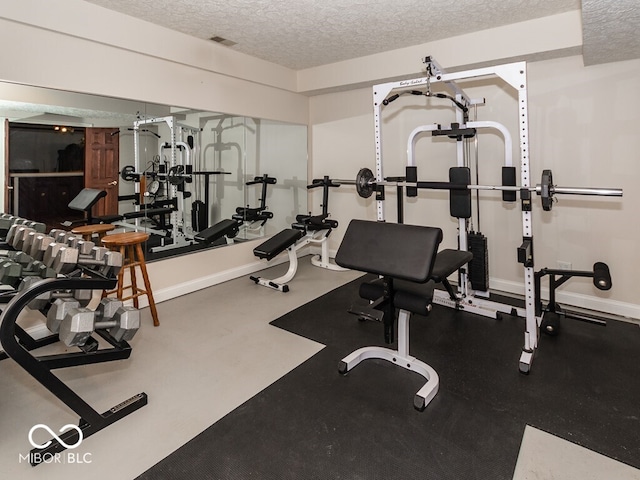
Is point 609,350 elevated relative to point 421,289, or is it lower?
lower

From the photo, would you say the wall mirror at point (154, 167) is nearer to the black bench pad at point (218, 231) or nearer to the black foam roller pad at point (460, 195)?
the black bench pad at point (218, 231)

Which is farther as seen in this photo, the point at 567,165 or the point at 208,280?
the point at 208,280

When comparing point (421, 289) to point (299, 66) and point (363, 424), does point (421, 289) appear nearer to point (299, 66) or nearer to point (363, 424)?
point (363, 424)

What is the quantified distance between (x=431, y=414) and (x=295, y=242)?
7.73 feet

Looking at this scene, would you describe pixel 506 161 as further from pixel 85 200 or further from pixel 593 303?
pixel 85 200

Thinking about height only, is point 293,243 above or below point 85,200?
below

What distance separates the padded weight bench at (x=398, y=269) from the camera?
6.05ft

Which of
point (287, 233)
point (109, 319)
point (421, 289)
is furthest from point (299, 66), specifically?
point (109, 319)

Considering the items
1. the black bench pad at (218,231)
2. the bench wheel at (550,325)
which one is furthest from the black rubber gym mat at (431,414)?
the black bench pad at (218,231)

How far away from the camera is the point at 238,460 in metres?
1.58

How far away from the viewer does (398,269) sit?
73.3 inches

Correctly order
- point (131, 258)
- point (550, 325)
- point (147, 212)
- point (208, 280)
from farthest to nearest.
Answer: point (208, 280), point (147, 212), point (131, 258), point (550, 325)

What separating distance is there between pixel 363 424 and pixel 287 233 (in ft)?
→ 7.89

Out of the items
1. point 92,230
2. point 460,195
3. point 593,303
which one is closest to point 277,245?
point 92,230
